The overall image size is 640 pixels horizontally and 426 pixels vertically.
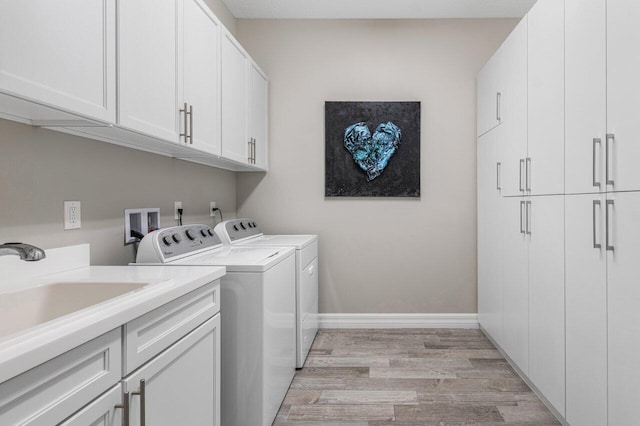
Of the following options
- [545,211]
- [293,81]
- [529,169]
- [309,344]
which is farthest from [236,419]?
[293,81]

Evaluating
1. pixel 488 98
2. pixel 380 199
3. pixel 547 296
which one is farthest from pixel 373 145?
pixel 547 296

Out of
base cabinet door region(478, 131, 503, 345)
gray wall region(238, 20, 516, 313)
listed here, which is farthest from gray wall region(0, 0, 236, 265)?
base cabinet door region(478, 131, 503, 345)

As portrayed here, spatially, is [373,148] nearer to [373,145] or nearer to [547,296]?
[373,145]

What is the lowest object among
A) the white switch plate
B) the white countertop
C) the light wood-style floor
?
the light wood-style floor

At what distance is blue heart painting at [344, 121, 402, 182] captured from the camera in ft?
11.8

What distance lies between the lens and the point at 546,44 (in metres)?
2.15

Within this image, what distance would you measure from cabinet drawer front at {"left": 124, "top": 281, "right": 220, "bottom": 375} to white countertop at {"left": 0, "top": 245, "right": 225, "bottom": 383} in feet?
0.12

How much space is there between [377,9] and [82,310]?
326 cm

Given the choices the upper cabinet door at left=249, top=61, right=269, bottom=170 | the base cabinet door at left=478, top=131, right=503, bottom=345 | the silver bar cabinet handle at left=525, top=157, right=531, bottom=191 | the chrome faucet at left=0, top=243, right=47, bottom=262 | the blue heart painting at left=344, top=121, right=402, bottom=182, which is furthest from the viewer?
the blue heart painting at left=344, top=121, right=402, bottom=182

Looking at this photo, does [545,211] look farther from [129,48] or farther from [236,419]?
[129,48]

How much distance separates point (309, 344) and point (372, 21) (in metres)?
2.72

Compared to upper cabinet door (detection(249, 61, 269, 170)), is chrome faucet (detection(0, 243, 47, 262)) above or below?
below

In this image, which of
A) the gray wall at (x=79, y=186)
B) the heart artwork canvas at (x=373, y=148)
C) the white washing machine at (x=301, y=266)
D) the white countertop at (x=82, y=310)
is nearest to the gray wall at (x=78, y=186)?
the gray wall at (x=79, y=186)

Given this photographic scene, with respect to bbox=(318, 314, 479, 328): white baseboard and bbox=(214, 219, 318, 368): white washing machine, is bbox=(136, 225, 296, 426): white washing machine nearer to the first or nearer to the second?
bbox=(214, 219, 318, 368): white washing machine
